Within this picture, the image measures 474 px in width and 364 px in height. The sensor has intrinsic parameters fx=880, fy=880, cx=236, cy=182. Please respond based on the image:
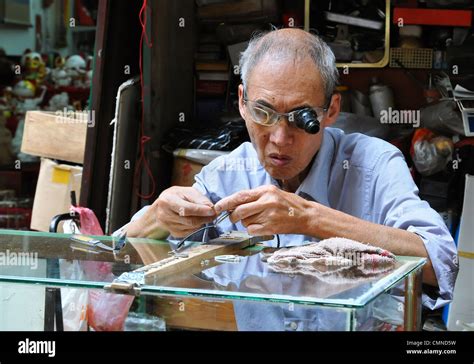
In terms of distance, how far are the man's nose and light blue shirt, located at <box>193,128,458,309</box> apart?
0.16 m

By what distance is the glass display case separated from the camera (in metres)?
1.53

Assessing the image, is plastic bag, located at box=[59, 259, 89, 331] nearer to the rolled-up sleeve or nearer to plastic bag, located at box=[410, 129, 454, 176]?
the rolled-up sleeve

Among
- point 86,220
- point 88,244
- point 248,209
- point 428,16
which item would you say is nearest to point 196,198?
point 248,209

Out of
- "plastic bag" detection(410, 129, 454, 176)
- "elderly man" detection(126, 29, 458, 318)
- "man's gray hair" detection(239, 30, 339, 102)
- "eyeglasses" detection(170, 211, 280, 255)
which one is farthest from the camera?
"plastic bag" detection(410, 129, 454, 176)

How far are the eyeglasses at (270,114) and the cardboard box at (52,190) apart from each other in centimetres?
196

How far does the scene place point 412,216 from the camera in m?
2.19

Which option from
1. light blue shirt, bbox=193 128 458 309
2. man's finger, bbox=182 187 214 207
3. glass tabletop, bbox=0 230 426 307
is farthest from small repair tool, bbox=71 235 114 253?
light blue shirt, bbox=193 128 458 309

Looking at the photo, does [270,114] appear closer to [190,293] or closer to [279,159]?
[279,159]

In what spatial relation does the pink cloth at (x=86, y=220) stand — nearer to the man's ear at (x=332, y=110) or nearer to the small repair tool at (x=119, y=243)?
the small repair tool at (x=119, y=243)

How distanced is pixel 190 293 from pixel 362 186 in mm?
957

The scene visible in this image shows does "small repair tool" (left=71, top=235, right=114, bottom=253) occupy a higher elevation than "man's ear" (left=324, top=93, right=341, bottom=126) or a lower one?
lower

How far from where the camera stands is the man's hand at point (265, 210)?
2.05 m
